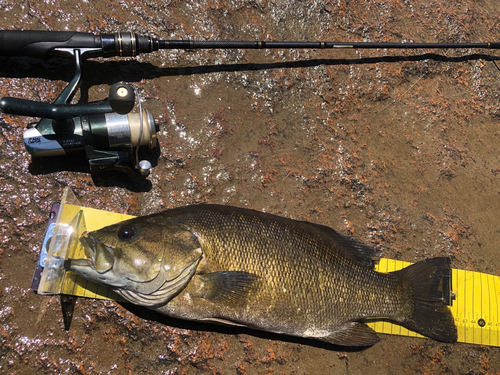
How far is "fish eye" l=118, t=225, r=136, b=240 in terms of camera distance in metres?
2.49

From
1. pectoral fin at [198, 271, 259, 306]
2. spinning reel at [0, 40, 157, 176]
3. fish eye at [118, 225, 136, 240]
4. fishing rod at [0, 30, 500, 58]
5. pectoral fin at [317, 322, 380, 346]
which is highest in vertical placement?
fishing rod at [0, 30, 500, 58]

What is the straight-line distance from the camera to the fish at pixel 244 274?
2.46 m

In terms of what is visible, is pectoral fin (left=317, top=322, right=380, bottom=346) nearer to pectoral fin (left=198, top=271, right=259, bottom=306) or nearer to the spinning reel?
pectoral fin (left=198, top=271, right=259, bottom=306)

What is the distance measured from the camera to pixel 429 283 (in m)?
3.11

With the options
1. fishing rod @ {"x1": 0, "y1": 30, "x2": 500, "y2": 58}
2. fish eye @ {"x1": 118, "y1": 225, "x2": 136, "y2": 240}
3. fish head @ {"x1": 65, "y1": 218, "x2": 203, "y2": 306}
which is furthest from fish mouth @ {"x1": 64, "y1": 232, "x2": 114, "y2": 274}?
fishing rod @ {"x1": 0, "y1": 30, "x2": 500, "y2": 58}

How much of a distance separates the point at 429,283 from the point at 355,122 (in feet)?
5.55

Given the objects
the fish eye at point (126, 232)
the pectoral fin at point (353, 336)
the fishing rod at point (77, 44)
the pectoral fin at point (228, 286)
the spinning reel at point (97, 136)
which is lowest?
the pectoral fin at point (353, 336)

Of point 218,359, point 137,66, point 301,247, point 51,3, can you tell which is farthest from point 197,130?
point 218,359

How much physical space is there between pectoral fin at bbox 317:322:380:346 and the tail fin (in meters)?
0.32

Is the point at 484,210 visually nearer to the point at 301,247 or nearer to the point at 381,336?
the point at 381,336

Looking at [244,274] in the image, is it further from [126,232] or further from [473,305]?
[473,305]

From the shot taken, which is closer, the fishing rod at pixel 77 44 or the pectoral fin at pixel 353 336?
the fishing rod at pixel 77 44

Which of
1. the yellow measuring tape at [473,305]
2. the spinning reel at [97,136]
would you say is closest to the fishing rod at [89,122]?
the spinning reel at [97,136]

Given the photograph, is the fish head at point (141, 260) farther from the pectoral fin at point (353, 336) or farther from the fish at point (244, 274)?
the pectoral fin at point (353, 336)
